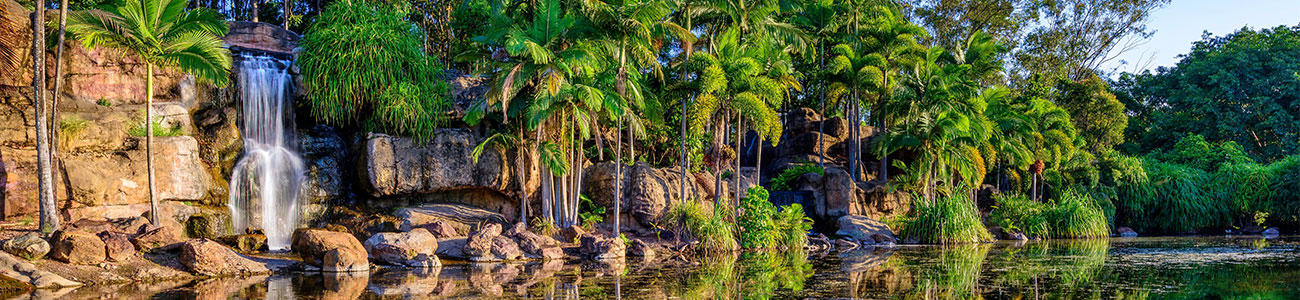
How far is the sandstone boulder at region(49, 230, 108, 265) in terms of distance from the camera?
14.0 m

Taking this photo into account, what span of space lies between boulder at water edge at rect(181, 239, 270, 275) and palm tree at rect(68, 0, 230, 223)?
3591 millimetres

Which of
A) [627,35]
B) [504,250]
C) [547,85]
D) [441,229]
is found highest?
[627,35]

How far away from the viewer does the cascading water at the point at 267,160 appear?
2138 cm

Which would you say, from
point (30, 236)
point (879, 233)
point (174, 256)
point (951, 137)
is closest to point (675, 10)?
point (879, 233)

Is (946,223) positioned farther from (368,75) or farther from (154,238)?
(154,238)

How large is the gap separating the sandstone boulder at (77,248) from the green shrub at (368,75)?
868 cm

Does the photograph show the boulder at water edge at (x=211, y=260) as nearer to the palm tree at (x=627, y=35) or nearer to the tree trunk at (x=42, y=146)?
the tree trunk at (x=42, y=146)

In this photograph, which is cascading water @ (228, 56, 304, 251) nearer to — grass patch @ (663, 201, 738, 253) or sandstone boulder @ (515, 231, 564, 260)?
sandstone boulder @ (515, 231, 564, 260)

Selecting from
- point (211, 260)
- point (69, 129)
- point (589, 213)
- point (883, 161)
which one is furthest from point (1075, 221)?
point (69, 129)

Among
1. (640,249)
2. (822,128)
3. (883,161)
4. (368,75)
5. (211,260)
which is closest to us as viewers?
(211,260)

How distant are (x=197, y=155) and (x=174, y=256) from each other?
5.13m

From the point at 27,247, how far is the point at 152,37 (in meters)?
6.19

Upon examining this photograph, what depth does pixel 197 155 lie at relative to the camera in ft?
66.5

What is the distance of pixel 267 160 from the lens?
21984 millimetres
